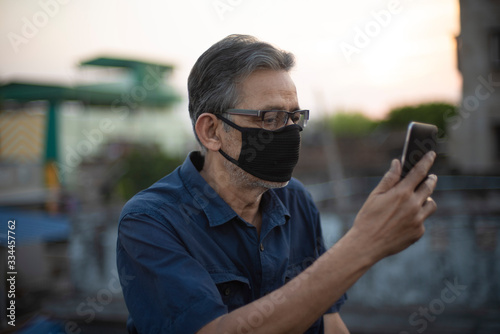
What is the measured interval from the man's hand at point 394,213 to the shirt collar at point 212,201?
58cm

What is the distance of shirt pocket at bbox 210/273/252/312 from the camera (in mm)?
1543

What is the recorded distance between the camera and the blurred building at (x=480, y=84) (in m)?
12.9

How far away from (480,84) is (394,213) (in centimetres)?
1420

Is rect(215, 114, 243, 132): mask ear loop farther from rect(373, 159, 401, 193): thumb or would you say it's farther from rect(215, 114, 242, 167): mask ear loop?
rect(373, 159, 401, 193): thumb

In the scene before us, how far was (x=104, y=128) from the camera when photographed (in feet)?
17.0

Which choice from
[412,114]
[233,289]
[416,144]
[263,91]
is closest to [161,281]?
[233,289]

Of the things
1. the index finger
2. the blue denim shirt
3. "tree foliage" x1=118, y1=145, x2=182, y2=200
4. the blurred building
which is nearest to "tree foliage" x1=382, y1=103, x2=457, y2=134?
the blurred building

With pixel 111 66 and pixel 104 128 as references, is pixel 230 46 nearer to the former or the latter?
pixel 104 128

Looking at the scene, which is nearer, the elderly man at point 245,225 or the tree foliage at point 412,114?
the elderly man at point 245,225

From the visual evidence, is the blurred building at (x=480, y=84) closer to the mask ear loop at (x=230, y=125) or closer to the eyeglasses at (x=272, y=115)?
the eyeglasses at (x=272, y=115)

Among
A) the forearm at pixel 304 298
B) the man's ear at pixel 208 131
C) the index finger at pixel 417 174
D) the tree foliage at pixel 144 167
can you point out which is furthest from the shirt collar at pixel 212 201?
the tree foliage at pixel 144 167

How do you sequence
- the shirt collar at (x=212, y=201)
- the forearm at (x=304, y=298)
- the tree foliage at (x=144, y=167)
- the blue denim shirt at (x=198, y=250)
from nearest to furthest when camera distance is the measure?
1. the forearm at (x=304, y=298)
2. the blue denim shirt at (x=198, y=250)
3. the shirt collar at (x=212, y=201)
4. the tree foliage at (x=144, y=167)

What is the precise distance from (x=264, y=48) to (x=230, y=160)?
49 cm

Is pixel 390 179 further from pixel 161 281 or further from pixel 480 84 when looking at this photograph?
pixel 480 84
